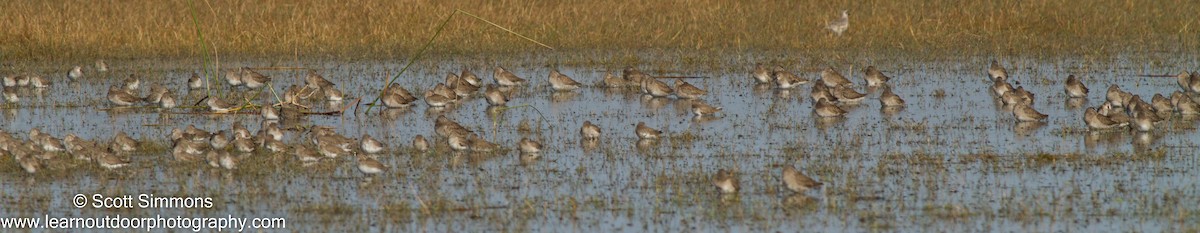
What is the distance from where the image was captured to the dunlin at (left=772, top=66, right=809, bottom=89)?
20.7m

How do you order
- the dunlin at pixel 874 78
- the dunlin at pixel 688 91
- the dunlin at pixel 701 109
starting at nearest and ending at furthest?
the dunlin at pixel 701 109
the dunlin at pixel 688 91
the dunlin at pixel 874 78

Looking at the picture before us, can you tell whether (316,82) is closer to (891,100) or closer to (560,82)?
(560,82)

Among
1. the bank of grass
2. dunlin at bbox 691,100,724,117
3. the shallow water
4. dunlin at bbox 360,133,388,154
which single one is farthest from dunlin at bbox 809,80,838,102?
dunlin at bbox 360,133,388,154

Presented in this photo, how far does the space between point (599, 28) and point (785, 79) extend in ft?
20.3

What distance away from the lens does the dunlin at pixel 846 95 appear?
19156mm

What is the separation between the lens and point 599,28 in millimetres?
26469

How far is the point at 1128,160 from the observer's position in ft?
46.2

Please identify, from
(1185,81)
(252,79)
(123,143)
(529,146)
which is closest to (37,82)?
(252,79)

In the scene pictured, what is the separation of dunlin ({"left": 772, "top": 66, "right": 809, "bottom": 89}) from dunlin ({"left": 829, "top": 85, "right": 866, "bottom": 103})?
134cm

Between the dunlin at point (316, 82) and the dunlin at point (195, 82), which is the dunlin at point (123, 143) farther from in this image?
the dunlin at point (195, 82)

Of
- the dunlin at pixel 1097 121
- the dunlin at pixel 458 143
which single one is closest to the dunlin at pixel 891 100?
the dunlin at pixel 1097 121

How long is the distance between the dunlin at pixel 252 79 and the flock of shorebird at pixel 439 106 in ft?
0.04

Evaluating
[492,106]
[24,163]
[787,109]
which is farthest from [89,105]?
[787,109]

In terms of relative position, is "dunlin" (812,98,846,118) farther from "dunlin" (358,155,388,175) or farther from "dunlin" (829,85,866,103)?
"dunlin" (358,155,388,175)
